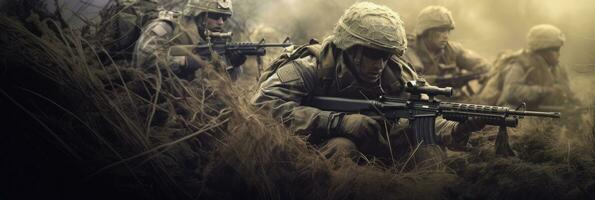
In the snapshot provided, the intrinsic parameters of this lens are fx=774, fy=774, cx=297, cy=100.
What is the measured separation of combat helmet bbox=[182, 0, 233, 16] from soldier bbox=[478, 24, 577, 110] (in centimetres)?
316

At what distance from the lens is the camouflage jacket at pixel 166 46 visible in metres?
5.25

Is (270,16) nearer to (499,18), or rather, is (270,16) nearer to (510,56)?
(499,18)

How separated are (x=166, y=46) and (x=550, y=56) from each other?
14.4 ft

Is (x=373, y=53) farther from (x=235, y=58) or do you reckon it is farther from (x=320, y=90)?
(x=235, y=58)

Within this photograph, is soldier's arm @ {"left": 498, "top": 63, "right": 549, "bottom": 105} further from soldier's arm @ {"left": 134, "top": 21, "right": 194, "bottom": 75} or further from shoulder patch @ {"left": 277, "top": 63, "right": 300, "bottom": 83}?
soldier's arm @ {"left": 134, "top": 21, "right": 194, "bottom": 75}

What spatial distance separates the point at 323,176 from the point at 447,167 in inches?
32.7

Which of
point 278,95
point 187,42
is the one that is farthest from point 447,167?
point 187,42

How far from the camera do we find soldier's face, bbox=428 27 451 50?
8.62 metres

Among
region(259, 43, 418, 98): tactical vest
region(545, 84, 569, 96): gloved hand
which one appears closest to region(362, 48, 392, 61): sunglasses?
region(259, 43, 418, 98): tactical vest

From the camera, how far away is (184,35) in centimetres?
638

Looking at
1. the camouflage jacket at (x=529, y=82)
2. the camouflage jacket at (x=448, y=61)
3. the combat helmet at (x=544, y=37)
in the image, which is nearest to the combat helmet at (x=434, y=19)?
the camouflage jacket at (x=448, y=61)

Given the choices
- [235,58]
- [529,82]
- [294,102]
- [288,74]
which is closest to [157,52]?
[288,74]

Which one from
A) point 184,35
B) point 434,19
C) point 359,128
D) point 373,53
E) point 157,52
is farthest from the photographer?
point 434,19

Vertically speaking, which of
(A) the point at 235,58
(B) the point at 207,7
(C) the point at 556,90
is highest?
(B) the point at 207,7
